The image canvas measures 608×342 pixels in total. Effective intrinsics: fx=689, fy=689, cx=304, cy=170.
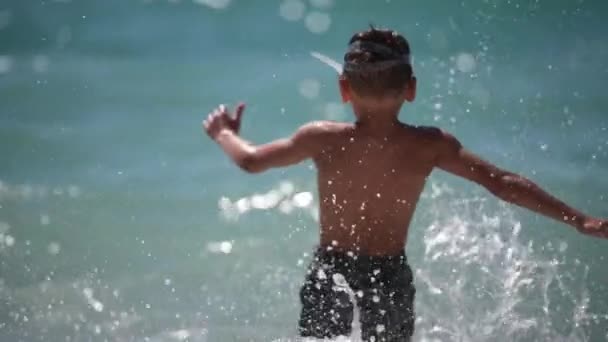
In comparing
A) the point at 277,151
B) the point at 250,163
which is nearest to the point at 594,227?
the point at 277,151

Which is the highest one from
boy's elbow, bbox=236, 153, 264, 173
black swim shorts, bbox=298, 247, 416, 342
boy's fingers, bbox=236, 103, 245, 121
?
boy's fingers, bbox=236, 103, 245, 121

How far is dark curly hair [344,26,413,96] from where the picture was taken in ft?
16.1

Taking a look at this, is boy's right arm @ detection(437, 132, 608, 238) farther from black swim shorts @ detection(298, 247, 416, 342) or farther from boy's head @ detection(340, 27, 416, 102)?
black swim shorts @ detection(298, 247, 416, 342)

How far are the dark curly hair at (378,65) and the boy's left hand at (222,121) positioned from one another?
911 millimetres

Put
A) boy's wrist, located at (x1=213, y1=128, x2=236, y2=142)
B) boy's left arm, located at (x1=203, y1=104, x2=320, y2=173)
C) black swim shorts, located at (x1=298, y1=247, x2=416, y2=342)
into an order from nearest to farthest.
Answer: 1. black swim shorts, located at (x1=298, y1=247, x2=416, y2=342)
2. boy's left arm, located at (x1=203, y1=104, x2=320, y2=173)
3. boy's wrist, located at (x1=213, y1=128, x2=236, y2=142)

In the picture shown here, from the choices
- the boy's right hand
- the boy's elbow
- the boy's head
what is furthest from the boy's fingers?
the boy's right hand

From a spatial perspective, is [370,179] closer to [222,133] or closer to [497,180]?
[497,180]

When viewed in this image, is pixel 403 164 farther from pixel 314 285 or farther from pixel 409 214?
pixel 314 285

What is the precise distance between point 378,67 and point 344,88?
1.02 ft

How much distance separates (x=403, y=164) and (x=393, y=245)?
59cm

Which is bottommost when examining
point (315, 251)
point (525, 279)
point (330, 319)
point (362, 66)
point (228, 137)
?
point (330, 319)

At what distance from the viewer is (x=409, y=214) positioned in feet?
16.8

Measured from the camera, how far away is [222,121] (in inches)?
208

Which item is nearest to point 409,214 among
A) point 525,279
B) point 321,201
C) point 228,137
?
point 321,201
